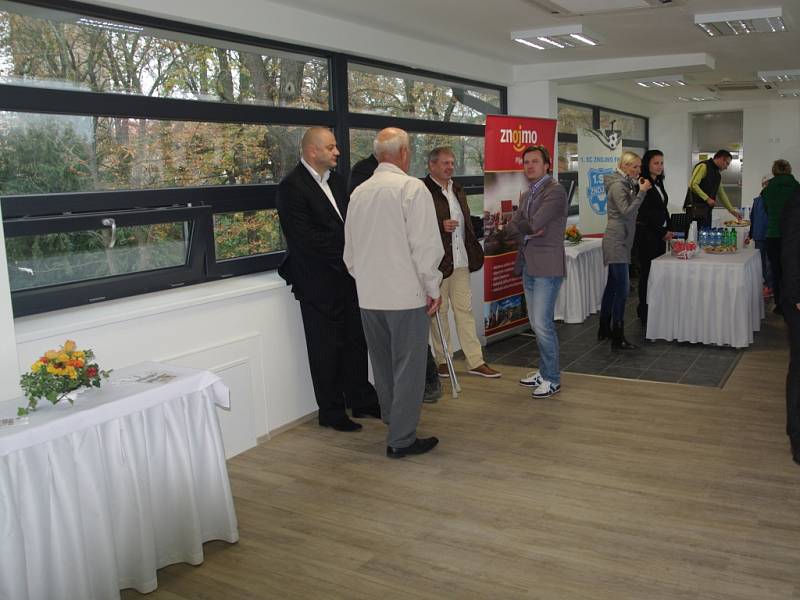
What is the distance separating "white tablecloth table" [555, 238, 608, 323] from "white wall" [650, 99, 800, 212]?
22.8 feet

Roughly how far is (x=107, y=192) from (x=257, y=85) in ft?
4.50

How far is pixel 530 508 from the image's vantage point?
3.50 meters

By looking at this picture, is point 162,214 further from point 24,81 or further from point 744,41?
point 744,41


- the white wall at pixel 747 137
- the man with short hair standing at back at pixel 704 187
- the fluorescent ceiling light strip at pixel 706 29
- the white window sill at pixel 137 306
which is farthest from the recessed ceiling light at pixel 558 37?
the white wall at pixel 747 137

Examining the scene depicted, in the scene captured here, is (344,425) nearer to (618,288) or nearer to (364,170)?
(364,170)

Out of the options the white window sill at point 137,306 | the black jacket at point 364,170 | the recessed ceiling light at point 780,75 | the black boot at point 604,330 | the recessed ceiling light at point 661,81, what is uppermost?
the recessed ceiling light at point 661,81

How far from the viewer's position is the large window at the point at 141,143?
359 centimetres

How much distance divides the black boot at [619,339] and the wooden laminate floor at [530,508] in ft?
4.53

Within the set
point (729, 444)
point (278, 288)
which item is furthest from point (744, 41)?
point (278, 288)

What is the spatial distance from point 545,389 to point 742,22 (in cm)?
329

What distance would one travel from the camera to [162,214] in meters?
4.15

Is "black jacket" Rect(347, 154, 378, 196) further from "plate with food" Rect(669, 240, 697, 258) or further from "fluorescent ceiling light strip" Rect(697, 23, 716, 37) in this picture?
"plate with food" Rect(669, 240, 697, 258)

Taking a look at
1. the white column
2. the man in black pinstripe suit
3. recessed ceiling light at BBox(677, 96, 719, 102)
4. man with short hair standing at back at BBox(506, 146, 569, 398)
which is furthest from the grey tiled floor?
recessed ceiling light at BBox(677, 96, 719, 102)

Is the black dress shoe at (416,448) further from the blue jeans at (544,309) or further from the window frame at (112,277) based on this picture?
the window frame at (112,277)
